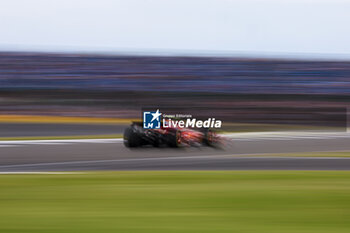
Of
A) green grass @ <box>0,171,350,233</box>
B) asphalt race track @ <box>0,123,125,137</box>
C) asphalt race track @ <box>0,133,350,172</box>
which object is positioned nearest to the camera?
green grass @ <box>0,171,350,233</box>

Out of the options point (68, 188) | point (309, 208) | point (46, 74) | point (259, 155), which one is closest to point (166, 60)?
point (46, 74)

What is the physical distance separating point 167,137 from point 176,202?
16.2 ft

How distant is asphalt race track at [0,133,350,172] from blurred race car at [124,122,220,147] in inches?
5.0

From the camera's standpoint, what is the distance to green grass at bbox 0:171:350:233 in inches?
172

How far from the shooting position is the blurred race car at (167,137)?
403 inches

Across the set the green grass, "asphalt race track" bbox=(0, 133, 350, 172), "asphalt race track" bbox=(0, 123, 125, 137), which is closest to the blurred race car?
"asphalt race track" bbox=(0, 133, 350, 172)

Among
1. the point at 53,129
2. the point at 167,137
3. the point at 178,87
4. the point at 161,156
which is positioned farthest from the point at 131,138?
the point at 178,87

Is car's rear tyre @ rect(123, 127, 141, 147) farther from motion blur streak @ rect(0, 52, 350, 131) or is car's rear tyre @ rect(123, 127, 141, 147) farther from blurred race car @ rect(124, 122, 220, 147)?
motion blur streak @ rect(0, 52, 350, 131)

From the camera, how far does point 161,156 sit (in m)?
9.68

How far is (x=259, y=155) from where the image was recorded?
392 inches

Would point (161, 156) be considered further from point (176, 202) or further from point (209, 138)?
point (176, 202)

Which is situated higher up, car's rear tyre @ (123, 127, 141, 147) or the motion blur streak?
the motion blur streak

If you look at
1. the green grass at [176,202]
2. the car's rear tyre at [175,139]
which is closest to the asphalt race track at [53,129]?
the car's rear tyre at [175,139]

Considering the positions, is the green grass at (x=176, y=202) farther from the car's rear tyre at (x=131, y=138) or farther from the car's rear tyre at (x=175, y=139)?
the car's rear tyre at (x=131, y=138)
